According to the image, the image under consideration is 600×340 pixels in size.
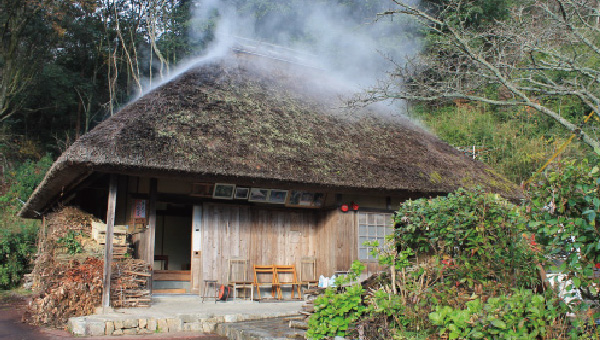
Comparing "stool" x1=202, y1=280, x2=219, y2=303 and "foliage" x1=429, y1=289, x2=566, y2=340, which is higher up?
"foliage" x1=429, y1=289, x2=566, y2=340

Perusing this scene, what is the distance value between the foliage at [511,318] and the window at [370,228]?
7.07 meters

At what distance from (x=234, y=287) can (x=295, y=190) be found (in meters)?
2.41

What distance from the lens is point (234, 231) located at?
35.0 feet

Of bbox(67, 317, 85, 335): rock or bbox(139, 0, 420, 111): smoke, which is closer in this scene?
bbox(67, 317, 85, 335): rock

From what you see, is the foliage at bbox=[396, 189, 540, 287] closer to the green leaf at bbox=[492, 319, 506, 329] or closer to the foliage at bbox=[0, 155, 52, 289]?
the green leaf at bbox=[492, 319, 506, 329]

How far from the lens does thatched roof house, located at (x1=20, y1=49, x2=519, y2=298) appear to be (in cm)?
884

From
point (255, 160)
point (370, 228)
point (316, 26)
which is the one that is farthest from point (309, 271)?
point (316, 26)

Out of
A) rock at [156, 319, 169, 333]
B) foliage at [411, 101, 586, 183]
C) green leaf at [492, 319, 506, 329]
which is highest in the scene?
foliage at [411, 101, 586, 183]

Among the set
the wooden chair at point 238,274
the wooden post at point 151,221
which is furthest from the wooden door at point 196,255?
the wooden post at point 151,221

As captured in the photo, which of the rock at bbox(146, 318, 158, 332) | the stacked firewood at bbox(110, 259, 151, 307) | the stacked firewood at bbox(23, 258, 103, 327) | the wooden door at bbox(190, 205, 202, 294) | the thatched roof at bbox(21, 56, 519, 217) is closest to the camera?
the rock at bbox(146, 318, 158, 332)

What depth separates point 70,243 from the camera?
936cm

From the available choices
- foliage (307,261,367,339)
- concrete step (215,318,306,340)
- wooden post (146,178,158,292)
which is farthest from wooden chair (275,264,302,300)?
foliage (307,261,367,339)

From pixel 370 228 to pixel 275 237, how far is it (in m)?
2.20

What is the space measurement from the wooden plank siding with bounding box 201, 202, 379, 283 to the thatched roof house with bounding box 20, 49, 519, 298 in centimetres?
3
